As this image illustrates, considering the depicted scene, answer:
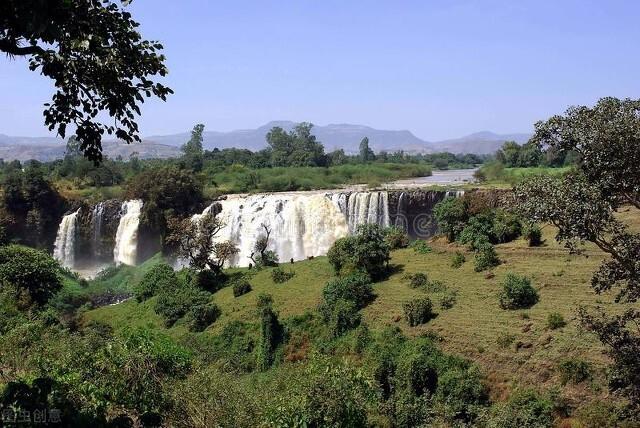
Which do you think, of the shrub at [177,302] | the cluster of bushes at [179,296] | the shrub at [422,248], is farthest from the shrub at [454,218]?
the shrub at [177,302]

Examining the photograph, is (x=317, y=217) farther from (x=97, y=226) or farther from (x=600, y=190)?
(x=600, y=190)

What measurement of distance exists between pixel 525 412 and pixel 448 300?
741 centimetres

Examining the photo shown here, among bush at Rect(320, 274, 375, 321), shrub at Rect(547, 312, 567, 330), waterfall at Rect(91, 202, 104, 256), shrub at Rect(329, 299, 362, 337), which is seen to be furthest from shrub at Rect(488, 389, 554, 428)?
waterfall at Rect(91, 202, 104, 256)

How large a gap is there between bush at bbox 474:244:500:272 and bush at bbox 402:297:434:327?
4.20 m

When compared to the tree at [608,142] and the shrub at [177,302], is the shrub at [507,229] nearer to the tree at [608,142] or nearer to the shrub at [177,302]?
the shrub at [177,302]

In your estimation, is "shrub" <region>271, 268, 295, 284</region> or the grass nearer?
the grass

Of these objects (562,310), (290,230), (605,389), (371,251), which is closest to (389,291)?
(371,251)

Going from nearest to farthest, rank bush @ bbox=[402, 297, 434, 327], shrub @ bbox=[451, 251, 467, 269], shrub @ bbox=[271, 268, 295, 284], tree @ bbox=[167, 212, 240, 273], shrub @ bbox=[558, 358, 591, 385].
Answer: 1. shrub @ bbox=[558, 358, 591, 385]
2. bush @ bbox=[402, 297, 434, 327]
3. shrub @ bbox=[451, 251, 467, 269]
4. shrub @ bbox=[271, 268, 295, 284]
5. tree @ bbox=[167, 212, 240, 273]

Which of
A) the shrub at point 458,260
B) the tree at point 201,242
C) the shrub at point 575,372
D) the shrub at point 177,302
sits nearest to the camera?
the shrub at point 575,372

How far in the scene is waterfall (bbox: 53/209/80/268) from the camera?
1959 inches

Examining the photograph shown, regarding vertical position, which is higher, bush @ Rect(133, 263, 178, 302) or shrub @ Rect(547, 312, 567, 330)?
shrub @ Rect(547, 312, 567, 330)

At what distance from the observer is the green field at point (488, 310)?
52.2 ft

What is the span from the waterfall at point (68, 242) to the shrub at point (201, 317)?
27.3 meters

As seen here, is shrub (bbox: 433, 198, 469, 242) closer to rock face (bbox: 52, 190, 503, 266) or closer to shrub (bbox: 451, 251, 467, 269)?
shrub (bbox: 451, 251, 467, 269)
